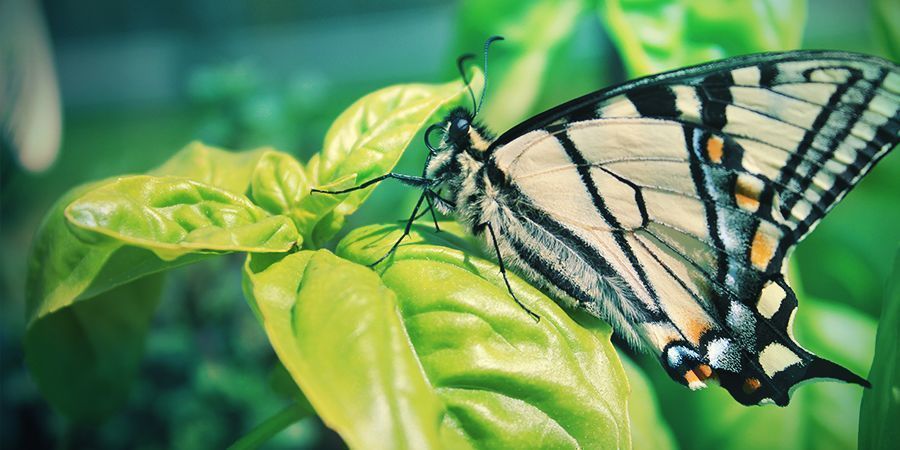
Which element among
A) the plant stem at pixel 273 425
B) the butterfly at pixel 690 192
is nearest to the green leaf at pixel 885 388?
the butterfly at pixel 690 192

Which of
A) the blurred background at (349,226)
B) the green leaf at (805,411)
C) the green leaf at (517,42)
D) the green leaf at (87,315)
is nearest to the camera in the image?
the green leaf at (87,315)

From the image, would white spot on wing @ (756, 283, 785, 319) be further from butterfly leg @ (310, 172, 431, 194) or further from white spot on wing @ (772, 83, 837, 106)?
butterfly leg @ (310, 172, 431, 194)

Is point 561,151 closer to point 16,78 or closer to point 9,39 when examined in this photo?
point 16,78

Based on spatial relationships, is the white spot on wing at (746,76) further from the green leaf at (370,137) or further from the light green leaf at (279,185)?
the light green leaf at (279,185)

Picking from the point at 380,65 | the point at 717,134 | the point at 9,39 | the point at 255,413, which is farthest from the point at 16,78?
the point at 380,65

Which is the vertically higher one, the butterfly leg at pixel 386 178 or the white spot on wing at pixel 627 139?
the white spot on wing at pixel 627 139
